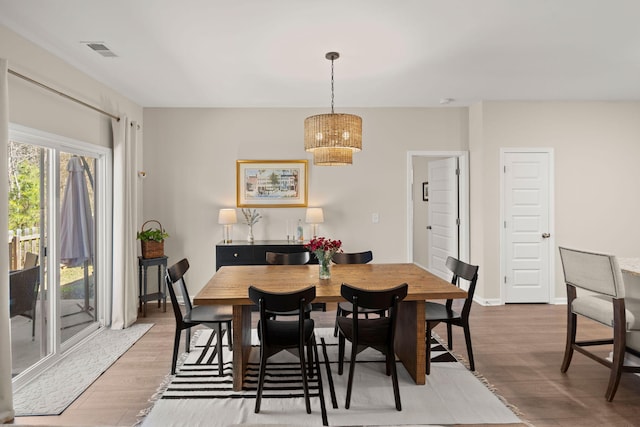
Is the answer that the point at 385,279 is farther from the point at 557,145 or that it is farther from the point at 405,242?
the point at 557,145

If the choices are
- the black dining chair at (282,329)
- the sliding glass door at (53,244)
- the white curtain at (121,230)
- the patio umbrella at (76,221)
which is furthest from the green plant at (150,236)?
the black dining chair at (282,329)

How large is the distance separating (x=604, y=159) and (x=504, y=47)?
2873 mm

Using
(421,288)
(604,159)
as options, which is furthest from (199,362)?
(604,159)

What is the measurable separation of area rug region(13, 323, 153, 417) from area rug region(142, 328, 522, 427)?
0.68 m

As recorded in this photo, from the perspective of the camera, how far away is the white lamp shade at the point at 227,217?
4.84 metres

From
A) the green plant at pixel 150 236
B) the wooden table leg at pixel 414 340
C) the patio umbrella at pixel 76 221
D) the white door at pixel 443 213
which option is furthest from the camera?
the white door at pixel 443 213

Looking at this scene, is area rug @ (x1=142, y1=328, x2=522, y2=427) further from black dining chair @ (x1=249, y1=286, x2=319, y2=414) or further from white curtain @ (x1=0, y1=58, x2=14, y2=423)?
white curtain @ (x1=0, y1=58, x2=14, y2=423)

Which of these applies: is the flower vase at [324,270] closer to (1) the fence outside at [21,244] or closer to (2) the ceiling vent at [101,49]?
(1) the fence outside at [21,244]

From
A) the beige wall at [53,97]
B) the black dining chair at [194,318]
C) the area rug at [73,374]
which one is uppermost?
the beige wall at [53,97]

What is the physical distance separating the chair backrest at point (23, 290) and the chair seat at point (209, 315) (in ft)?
4.07

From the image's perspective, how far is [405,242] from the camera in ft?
17.2

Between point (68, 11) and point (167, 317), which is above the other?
point (68, 11)

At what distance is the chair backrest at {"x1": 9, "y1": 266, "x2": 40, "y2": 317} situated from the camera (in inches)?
112

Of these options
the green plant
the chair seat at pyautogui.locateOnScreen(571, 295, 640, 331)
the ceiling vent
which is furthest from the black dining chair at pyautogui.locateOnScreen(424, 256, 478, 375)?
the ceiling vent
